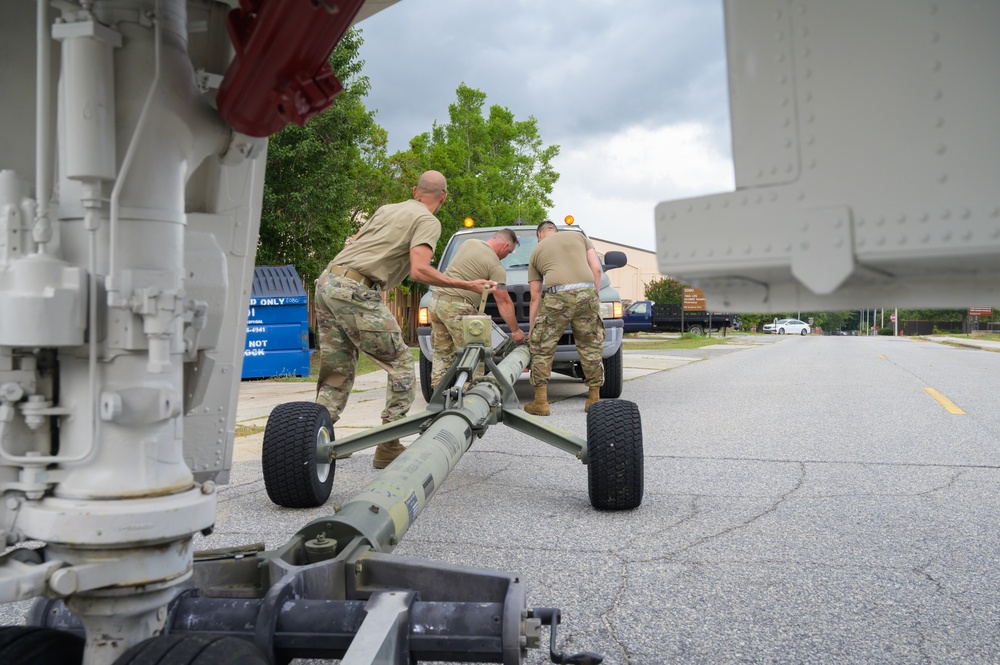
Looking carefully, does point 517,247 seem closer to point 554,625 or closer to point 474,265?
point 474,265

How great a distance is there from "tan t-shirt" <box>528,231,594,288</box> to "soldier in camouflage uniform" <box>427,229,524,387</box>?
345 millimetres

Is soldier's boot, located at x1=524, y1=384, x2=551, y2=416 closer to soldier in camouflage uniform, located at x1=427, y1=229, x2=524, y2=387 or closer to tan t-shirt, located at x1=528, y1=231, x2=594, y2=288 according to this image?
soldier in camouflage uniform, located at x1=427, y1=229, x2=524, y2=387

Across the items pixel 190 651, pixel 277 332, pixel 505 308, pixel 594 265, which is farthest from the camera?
pixel 277 332

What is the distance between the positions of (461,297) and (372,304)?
104 inches

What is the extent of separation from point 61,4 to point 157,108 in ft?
0.91

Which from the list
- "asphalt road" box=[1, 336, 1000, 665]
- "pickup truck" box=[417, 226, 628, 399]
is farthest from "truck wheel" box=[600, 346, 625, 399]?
"asphalt road" box=[1, 336, 1000, 665]

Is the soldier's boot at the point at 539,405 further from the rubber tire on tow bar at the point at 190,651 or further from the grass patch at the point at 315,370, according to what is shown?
the rubber tire on tow bar at the point at 190,651

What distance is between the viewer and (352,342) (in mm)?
5418

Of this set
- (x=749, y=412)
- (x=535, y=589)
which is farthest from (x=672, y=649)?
(x=749, y=412)

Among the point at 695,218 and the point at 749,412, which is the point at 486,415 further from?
the point at 749,412

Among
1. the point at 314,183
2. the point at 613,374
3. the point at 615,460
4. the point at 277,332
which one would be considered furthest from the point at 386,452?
the point at 314,183

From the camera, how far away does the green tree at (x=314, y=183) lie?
16812 millimetres

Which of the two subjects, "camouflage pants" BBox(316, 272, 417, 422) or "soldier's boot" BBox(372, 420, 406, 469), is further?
"soldier's boot" BBox(372, 420, 406, 469)

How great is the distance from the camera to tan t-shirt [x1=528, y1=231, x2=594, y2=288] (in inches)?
325
